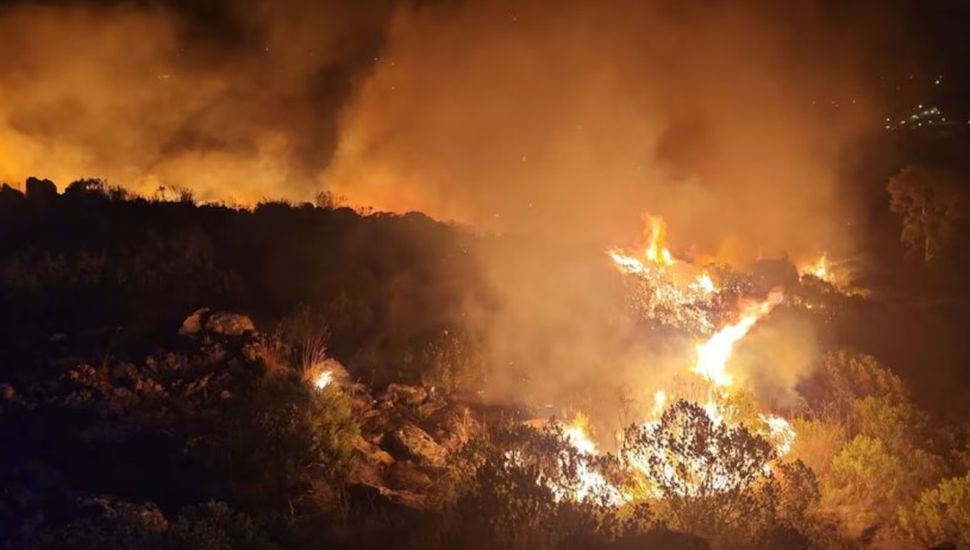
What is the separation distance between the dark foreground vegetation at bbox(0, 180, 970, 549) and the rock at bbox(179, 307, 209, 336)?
2.1 inches

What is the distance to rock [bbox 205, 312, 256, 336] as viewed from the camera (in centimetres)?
1069

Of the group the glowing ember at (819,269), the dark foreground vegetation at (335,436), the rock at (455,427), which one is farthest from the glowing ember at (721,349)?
the glowing ember at (819,269)

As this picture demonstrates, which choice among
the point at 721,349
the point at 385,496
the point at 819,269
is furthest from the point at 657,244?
the point at 385,496

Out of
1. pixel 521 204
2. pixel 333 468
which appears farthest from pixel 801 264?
pixel 333 468

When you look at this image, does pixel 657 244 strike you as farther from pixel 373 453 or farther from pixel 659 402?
pixel 373 453

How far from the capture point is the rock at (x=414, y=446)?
8.76 meters

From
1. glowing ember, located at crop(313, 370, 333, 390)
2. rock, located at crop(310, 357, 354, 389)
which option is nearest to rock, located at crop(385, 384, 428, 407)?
rock, located at crop(310, 357, 354, 389)

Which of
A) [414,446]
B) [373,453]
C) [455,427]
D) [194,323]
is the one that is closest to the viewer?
[373,453]

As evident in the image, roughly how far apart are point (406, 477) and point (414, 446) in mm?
522

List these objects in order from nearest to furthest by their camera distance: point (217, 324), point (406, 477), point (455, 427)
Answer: point (406, 477)
point (455, 427)
point (217, 324)

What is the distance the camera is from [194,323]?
1087cm

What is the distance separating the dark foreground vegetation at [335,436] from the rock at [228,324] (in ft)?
0.11

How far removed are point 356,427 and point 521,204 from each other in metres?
11.2

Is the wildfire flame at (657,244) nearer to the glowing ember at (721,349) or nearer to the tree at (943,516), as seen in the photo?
the glowing ember at (721,349)
